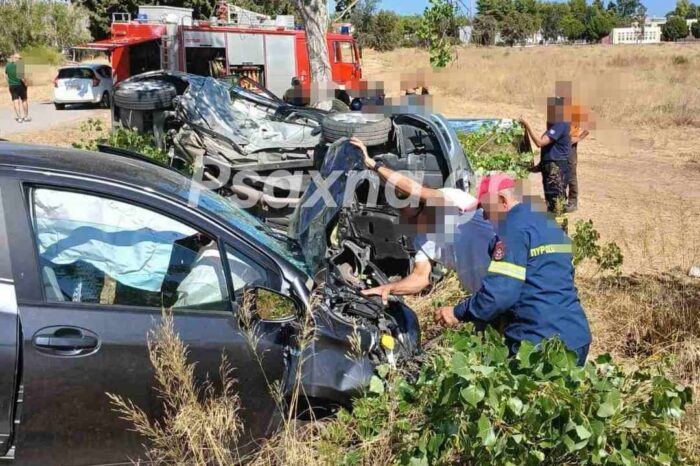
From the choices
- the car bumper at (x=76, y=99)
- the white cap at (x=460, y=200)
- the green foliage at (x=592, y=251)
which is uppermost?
the car bumper at (x=76, y=99)

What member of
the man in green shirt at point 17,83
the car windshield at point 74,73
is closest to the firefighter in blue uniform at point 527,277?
the man in green shirt at point 17,83

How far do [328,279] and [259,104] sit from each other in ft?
19.8

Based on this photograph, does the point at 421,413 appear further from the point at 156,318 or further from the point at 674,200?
the point at 674,200

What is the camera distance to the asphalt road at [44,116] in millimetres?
17859

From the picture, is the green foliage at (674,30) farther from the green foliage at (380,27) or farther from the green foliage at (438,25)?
the green foliage at (438,25)

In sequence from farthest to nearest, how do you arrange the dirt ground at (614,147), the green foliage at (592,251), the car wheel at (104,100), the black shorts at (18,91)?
the car wheel at (104,100) → the black shorts at (18,91) → the dirt ground at (614,147) → the green foliage at (592,251)

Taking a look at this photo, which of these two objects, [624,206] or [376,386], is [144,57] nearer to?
[624,206]

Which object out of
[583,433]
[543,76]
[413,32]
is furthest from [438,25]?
[583,433]

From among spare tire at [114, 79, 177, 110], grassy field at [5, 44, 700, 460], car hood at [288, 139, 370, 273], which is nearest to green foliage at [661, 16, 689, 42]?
grassy field at [5, 44, 700, 460]

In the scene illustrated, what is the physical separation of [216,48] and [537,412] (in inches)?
696

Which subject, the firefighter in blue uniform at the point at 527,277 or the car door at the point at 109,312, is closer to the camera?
the car door at the point at 109,312

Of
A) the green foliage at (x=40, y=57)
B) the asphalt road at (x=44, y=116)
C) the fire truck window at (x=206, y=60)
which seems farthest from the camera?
the green foliage at (x=40, y=57)

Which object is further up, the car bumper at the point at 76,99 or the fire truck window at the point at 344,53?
the fire truck window at the point at 344,53

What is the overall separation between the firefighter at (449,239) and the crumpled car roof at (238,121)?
13.3 ft
